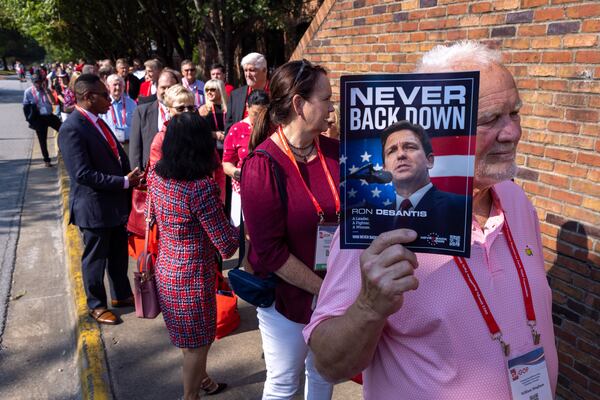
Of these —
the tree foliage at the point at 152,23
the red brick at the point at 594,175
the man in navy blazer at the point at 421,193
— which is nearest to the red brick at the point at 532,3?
the red brick at the point at 594,175

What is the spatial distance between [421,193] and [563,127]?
92.7 inches

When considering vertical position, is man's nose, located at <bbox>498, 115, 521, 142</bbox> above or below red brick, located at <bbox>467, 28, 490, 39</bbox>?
below

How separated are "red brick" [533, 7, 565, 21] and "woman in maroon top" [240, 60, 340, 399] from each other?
159 centimetres

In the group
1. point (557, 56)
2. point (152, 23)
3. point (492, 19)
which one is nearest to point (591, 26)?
point (557, 56)

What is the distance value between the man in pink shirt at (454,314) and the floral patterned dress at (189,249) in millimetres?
1442

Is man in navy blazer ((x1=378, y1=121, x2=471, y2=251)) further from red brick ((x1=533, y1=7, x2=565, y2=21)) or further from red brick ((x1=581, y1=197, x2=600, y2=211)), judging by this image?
red brick ((x1=533, y1=7, x2=565, y2=21))

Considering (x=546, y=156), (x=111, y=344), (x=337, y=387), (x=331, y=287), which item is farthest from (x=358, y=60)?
(x=331, y=287)

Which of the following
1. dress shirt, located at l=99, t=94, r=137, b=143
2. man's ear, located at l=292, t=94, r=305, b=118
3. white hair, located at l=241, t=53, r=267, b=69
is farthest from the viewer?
dress shirt, located at l=99, t=94, r=137, b=143

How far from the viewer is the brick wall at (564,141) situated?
9.52 feet

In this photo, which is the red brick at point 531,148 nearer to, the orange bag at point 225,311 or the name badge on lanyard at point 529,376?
the name badge on lanyard at point 529,376

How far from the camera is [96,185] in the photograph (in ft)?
13.1

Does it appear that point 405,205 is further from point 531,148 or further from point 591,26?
point 531,148

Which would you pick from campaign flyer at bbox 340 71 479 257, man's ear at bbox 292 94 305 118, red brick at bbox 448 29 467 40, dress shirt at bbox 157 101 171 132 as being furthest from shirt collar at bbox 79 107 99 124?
campaign flyer at bbox 340 71 479 257

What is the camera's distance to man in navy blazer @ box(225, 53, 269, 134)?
5539 mm
